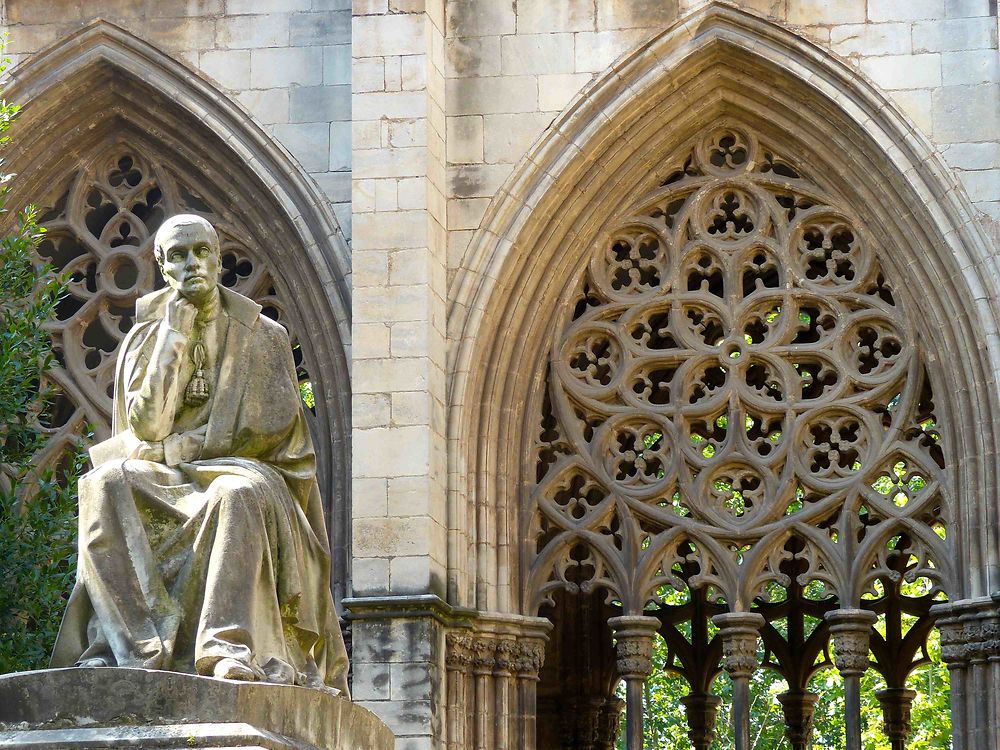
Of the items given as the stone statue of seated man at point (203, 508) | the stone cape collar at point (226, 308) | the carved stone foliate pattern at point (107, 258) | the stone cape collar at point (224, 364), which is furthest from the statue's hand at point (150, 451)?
the carved stone foliate pattern at point (107, 258)

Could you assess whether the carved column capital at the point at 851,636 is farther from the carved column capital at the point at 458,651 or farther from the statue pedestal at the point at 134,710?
the statue pedestal at the point at 134,710

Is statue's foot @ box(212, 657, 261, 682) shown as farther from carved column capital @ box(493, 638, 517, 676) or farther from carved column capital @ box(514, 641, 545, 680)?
carved column capital @ box(514, 641, 545, 680)

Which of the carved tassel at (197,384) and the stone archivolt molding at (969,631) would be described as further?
the stone archivolt molding at (969,631)

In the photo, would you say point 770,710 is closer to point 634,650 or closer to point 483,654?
point 634,650

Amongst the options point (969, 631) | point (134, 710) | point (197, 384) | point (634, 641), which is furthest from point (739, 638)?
point (134, 710)

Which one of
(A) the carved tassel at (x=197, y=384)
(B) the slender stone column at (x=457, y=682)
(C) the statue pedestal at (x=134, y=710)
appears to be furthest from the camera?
(B) the slender stone column at (x=457, y=682)

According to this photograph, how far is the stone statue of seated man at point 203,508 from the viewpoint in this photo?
24.2ft

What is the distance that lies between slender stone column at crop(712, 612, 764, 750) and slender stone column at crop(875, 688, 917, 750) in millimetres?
3203

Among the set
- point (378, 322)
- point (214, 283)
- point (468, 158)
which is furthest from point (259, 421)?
point (468, 158)

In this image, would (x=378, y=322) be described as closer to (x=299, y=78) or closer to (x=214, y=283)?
(x=299, y=78)

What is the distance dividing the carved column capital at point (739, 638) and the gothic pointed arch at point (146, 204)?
91.5 inches

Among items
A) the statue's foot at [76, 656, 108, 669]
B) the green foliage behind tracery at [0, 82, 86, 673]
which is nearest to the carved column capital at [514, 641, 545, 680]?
the green foliage behind tracery at [0, 82, 86, 673]

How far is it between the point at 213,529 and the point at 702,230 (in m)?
7.32

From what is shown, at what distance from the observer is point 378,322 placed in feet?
43.7
